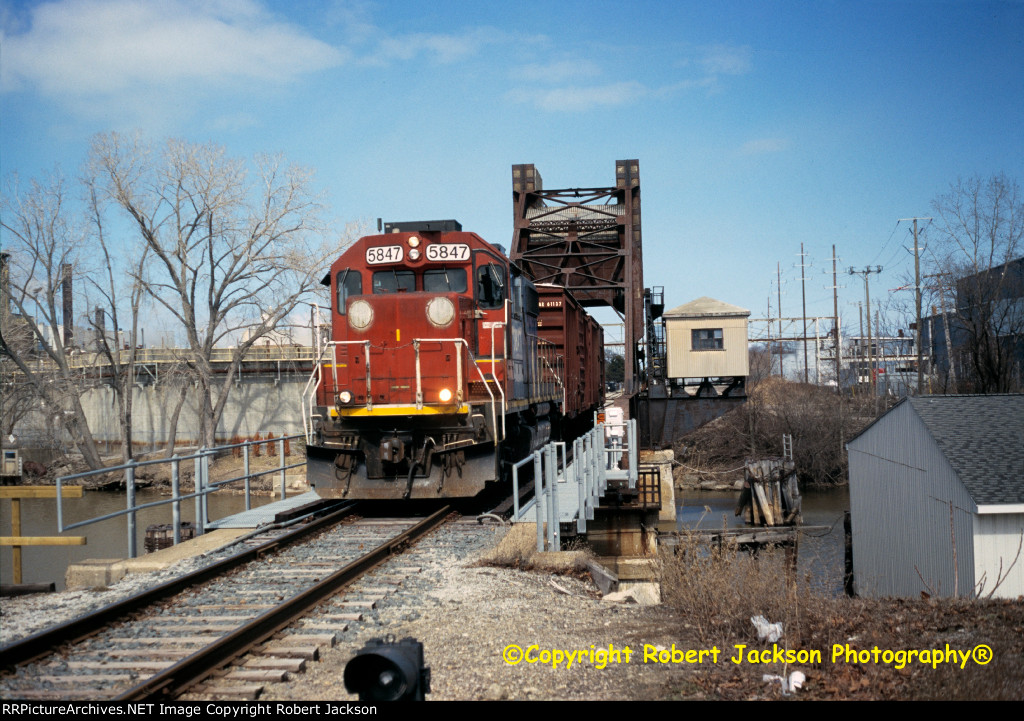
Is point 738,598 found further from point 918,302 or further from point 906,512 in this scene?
point 918,302

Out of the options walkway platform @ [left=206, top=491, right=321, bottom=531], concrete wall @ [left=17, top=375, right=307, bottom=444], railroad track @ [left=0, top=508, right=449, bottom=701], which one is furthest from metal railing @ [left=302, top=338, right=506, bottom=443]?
concrete wall @ [left=17, top=375, right=307, bottom=444]

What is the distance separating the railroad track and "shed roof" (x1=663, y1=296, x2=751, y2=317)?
3085 centimetres

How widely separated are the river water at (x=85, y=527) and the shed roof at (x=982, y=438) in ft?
56.9

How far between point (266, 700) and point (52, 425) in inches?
1475

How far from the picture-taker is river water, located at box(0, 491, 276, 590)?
22.5m

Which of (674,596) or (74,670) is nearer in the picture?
(74,670)

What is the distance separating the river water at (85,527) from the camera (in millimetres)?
22547

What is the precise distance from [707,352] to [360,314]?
27.9 m

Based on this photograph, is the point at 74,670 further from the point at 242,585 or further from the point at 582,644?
the point at 582,644

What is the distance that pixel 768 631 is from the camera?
597cm

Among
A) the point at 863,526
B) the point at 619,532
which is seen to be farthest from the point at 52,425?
the point at 863,526

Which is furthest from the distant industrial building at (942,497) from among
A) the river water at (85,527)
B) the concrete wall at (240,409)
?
the concrete wall at (240,409)

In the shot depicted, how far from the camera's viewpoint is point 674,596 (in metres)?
7.18

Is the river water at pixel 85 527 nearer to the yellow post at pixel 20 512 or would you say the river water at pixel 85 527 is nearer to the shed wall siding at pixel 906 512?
the yellow post at pixel 20 512
